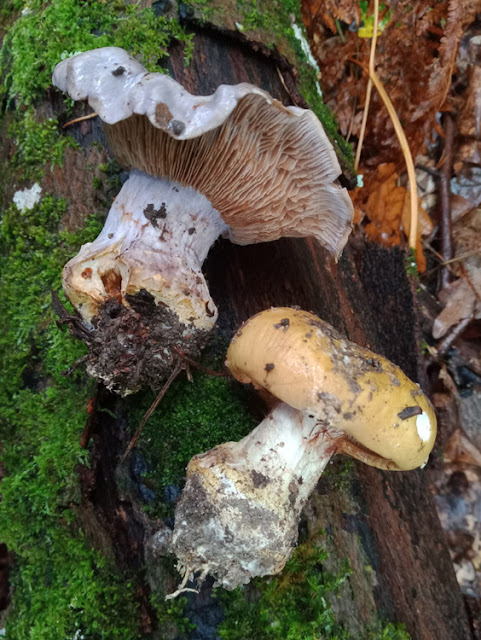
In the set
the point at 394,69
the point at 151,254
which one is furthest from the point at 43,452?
the point at 394,69

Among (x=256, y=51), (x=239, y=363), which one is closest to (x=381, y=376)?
(x=239, y=363)

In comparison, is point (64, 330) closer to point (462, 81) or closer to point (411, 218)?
point (411, 218)

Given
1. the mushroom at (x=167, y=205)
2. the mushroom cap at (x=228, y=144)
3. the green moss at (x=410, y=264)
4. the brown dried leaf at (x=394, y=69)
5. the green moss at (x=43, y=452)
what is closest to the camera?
the mushroom cap at (x=228, y=144)

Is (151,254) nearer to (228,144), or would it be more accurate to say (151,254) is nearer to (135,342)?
(135,342)

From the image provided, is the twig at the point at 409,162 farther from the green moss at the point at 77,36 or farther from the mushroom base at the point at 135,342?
the mushroom base at the point at 135,342

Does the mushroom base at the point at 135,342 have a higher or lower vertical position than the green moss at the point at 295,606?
higher

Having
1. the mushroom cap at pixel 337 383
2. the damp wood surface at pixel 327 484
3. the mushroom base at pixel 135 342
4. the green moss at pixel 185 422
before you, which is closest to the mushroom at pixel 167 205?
the mushroom base at pixel 135 342
